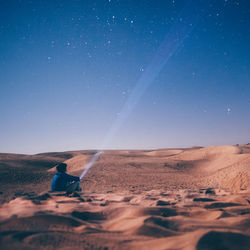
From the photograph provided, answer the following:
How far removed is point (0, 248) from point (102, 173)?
11272 millimetres

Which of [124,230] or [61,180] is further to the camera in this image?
[61,180]

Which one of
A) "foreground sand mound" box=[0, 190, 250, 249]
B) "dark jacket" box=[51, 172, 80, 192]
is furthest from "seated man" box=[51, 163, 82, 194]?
"foreground sand mound" box=[0, 190, 250, 249]

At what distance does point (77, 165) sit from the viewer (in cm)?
1655

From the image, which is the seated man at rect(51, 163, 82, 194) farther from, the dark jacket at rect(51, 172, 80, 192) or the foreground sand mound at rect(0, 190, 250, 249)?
the foreground sand mound at rect(0, 190, 250, 249)

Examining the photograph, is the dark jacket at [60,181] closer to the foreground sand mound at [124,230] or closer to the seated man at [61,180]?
the seated man at [61,180]

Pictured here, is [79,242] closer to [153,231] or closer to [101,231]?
[101,231]

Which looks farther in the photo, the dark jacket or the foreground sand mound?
the dark jacket

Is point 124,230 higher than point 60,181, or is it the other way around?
point 60,181

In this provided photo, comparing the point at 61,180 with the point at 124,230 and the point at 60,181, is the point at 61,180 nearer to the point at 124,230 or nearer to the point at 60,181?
the point at 60,181

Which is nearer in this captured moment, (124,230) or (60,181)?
(124,230)

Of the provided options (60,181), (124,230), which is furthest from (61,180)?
(124,230)

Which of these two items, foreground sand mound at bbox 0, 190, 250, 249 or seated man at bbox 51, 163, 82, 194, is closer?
foreground sand mound at bbox 0, 190, 250, 249

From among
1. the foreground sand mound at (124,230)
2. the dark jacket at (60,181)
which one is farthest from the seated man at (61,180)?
the foreground sand mound at (124,230)

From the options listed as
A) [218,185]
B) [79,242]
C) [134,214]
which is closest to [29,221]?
[79,242]
